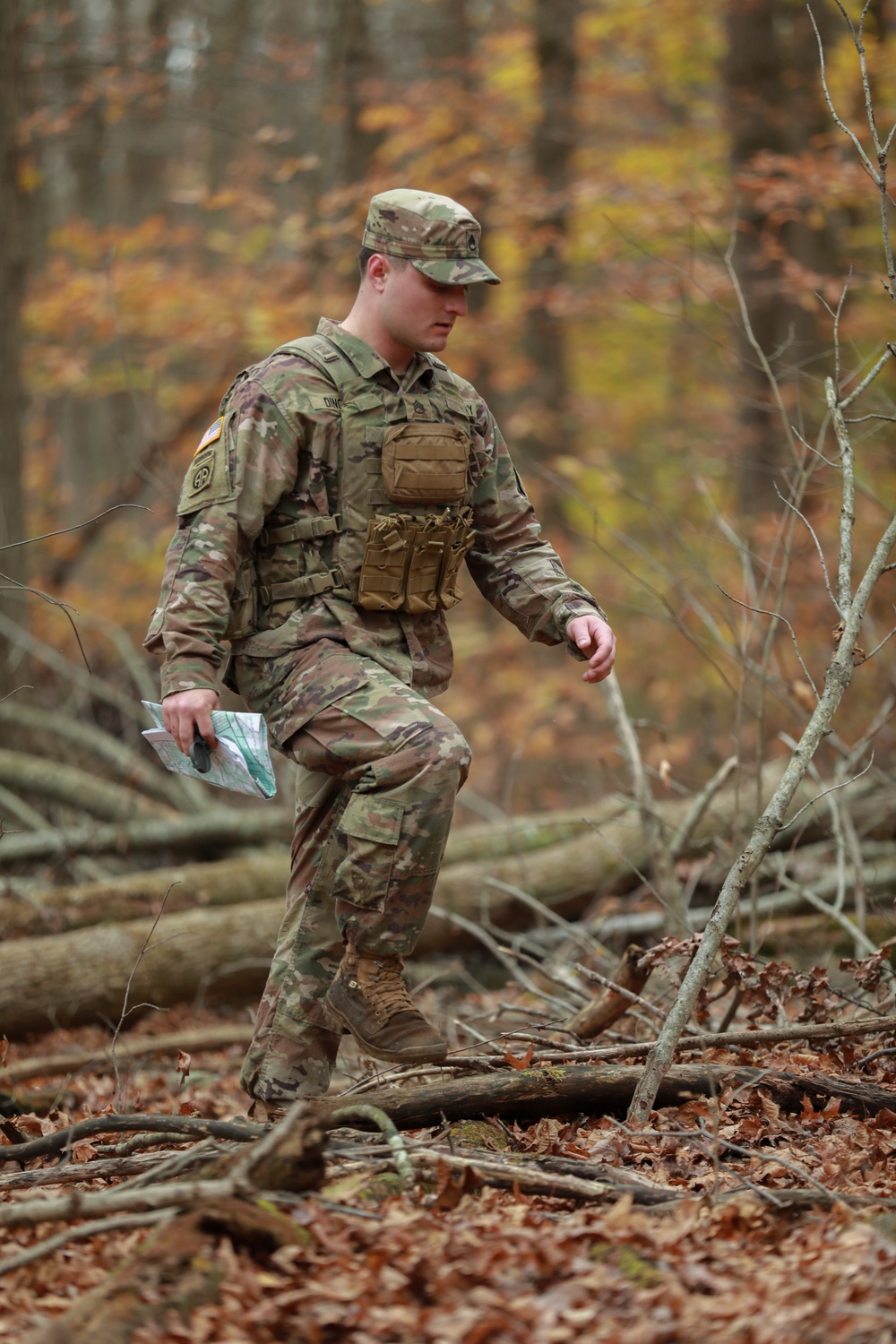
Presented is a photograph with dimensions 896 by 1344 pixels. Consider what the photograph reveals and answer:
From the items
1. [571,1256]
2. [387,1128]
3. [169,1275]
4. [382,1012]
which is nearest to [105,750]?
[382,1012]

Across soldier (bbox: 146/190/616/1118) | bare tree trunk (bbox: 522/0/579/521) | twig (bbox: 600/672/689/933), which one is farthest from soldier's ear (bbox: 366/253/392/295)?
bare tree trunk (bbox: 522/0/579/521)

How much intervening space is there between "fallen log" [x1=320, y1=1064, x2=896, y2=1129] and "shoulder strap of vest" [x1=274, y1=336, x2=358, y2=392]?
2106 mm

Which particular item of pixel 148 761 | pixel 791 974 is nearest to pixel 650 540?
pixel 148 761

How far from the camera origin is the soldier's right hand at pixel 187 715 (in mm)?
3568

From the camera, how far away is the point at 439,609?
4.19 m

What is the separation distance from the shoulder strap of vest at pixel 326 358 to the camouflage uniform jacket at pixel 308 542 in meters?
0.02

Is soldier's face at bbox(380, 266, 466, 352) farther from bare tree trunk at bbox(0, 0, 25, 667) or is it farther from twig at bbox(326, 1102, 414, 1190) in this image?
bare tree trunk at bbox(0, 0, 25, 667)

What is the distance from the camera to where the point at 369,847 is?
364 cm

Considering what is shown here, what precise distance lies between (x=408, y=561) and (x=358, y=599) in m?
0.20

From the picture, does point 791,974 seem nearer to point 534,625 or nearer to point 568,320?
point 534,625

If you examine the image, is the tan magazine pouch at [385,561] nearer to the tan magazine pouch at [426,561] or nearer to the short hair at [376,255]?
the tan magazine pouch at [426,561]

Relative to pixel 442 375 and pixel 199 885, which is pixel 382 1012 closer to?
pixel 442 375

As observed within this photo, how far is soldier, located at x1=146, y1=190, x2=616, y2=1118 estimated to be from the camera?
3666 millimetres

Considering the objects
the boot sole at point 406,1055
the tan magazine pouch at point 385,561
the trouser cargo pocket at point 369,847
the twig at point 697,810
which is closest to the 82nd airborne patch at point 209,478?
the tan magazine pouch at point 385,561
